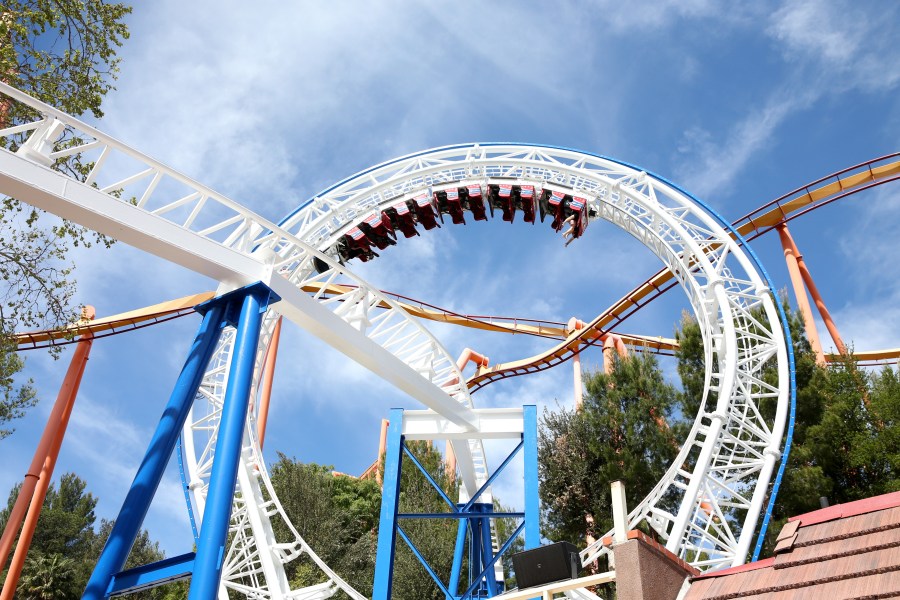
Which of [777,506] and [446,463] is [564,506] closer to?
[777,506]

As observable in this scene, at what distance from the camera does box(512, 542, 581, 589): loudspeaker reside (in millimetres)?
5066

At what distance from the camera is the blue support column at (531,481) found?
8736 millimetres

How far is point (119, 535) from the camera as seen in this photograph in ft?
18.9

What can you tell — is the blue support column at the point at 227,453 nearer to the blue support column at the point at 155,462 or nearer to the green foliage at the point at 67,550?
the blue support column at the point at 155,462

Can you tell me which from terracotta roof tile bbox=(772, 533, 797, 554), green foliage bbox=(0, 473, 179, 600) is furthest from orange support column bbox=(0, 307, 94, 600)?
terracotta roof tile bbox=(772, 533, 797, 554)

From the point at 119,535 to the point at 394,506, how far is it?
13.2 feet

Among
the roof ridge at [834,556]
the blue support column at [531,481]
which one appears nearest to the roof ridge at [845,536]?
the roof ridge at [834,556]

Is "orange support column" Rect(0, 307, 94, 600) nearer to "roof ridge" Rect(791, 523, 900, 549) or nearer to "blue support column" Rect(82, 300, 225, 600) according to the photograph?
"blue support column" Rect(82, 300, 225, 600)

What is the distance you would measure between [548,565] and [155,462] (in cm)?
323

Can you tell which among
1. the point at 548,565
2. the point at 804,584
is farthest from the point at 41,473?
the point at 804,584

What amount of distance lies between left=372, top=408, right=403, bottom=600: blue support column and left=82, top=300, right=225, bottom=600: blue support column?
3126 mm

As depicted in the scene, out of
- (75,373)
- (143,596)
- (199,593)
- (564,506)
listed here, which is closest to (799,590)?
(199,593)

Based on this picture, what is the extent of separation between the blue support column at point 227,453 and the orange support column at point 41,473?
37.2 feet

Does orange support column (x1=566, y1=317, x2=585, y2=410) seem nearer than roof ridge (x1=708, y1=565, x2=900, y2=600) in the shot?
No
